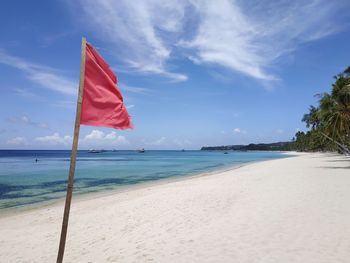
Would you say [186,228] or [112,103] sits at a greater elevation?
[112,103]

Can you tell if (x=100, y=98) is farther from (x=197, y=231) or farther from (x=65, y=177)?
(x=65, y=177)

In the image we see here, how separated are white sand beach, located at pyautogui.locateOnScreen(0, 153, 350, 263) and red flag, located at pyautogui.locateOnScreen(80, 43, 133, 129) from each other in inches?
121

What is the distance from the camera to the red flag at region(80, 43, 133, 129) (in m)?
4.33

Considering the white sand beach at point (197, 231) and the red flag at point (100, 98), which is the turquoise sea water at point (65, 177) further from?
the red flag at point (100, 98)

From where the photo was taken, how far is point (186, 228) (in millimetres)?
8383

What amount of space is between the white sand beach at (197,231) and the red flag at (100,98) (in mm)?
3082

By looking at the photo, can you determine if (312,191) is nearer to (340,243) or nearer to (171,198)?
(171,198)

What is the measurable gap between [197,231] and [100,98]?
4.88 metres

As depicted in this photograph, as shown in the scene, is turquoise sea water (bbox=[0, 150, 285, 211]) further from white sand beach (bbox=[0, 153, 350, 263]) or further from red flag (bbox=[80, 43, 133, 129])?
red flag (bbox=[80, 43, 133, 129])

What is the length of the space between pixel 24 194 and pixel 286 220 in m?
16.9

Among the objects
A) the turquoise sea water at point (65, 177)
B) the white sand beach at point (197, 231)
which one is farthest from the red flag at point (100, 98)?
the turquoise sea water at point (65, 177)

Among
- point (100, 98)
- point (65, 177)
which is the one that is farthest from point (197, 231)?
point (65, 177)

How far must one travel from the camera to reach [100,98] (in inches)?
175

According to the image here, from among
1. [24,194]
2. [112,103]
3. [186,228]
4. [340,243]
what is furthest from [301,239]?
[24,194]
